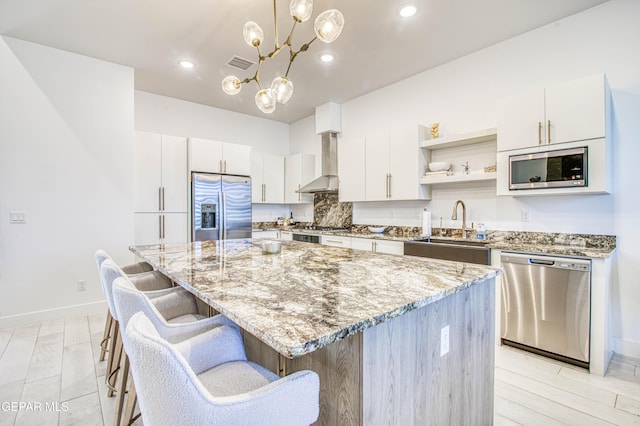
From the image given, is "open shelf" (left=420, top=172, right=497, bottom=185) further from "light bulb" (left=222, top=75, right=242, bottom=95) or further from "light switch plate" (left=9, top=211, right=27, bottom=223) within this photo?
"light switch plate" (left=9, top=211, right=27, bottom=223)

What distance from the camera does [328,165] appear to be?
5.25 metres

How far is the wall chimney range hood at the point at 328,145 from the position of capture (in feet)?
16.4

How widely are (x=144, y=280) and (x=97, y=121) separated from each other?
250 cm

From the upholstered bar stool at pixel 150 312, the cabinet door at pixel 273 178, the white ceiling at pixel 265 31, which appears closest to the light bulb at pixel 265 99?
the white ceiling at pixel 265 31

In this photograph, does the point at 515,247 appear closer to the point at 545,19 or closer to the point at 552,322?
the point at 552,322

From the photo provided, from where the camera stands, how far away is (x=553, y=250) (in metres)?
2.46

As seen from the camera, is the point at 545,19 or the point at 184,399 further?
the point at 545,19

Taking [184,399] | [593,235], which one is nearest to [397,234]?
[593,235]

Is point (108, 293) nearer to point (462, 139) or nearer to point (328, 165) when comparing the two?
point (462, 139)

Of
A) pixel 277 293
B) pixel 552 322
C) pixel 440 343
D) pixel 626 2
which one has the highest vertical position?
pixel 626 2

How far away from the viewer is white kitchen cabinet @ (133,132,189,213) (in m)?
4.04

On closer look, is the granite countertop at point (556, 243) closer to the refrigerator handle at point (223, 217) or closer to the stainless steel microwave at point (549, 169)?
the stainless steel microwave at point (549, 169)

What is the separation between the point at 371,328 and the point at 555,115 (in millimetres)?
2723

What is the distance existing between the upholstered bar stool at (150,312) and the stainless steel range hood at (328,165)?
3.48 meters
